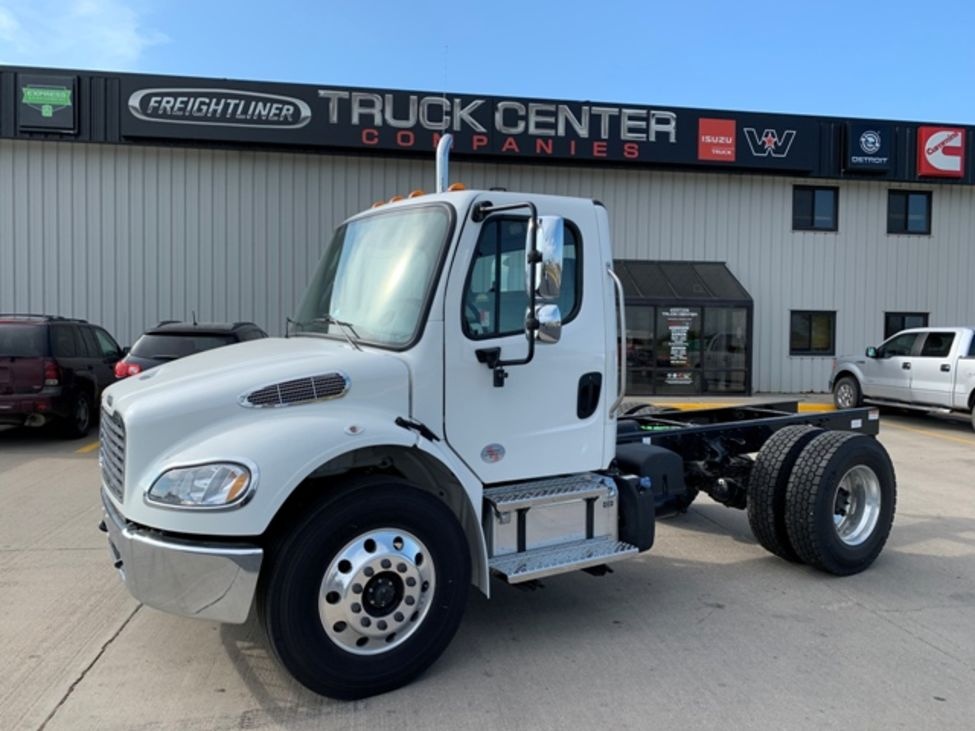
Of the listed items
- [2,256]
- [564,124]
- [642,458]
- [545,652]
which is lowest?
[545,652]

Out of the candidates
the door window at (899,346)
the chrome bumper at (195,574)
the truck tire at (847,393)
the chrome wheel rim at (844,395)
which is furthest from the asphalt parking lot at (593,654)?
the chrome wheel rim at (844,395)

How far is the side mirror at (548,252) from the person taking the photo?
3.71 meters

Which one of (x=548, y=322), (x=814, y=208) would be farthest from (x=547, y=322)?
(x=814, y=208)

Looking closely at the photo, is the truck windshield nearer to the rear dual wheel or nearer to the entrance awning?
the rear dual wheel

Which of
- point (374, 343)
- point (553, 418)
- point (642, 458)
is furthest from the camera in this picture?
point (642, 458)

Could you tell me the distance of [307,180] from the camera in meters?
18.1

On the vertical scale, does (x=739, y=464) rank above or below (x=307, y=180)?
below

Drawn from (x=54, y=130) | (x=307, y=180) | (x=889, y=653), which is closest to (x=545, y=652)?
(x=889, y=653)

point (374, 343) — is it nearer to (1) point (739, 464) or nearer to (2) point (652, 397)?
(1) point (739, 464)

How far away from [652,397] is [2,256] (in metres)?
15.2

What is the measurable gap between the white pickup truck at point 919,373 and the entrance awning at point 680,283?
3632mm

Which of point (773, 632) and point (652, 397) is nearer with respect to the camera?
point (773, 632)

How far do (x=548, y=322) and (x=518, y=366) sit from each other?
421 millimetres

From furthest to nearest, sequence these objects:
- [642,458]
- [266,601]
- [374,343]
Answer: [642,458] → [374,343] → [266,601]
